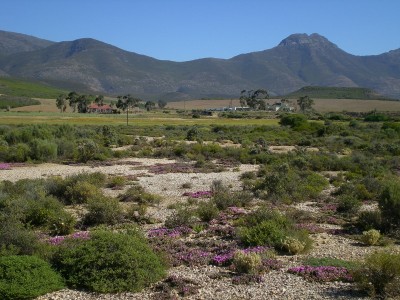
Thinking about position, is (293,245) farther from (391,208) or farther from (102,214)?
(102,214)

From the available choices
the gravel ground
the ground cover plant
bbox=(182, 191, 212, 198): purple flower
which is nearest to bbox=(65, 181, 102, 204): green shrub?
the ground cover plant

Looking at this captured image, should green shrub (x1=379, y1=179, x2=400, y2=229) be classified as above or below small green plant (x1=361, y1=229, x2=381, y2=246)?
above

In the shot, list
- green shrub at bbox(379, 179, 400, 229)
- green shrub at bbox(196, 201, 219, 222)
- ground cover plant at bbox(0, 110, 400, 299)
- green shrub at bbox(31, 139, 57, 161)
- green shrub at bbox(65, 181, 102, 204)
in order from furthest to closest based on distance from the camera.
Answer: green shrub at bbox(31, 139, 57, 161), green shrub at bbox(65, 181, 102, 204), green shrub at bbox(196, 201, 219, 222), green shrub at bbox(379, 179, 400, 229), ground cover plant at bbox(0, 110, 400, 299)

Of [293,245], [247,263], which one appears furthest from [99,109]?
[247,263]

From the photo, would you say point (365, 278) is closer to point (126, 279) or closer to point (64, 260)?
point (126, 279)

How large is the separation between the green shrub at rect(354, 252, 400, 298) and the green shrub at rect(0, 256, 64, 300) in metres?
6.75

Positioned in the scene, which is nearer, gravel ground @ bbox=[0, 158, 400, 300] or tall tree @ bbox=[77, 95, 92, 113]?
gravel ground @ bbox=[0, 158, 400, 300]

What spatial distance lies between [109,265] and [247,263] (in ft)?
11.1

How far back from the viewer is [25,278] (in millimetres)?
10500

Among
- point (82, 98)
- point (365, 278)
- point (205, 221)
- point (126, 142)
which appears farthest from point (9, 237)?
point (82, 98)

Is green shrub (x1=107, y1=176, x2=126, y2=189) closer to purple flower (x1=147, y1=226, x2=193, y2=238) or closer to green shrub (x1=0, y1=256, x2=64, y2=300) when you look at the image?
purple flower (x1=147, y1=226, x2=193, y2=238)

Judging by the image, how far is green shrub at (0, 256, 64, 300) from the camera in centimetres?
1017

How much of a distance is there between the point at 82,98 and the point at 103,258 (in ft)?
463

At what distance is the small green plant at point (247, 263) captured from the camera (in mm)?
12027
